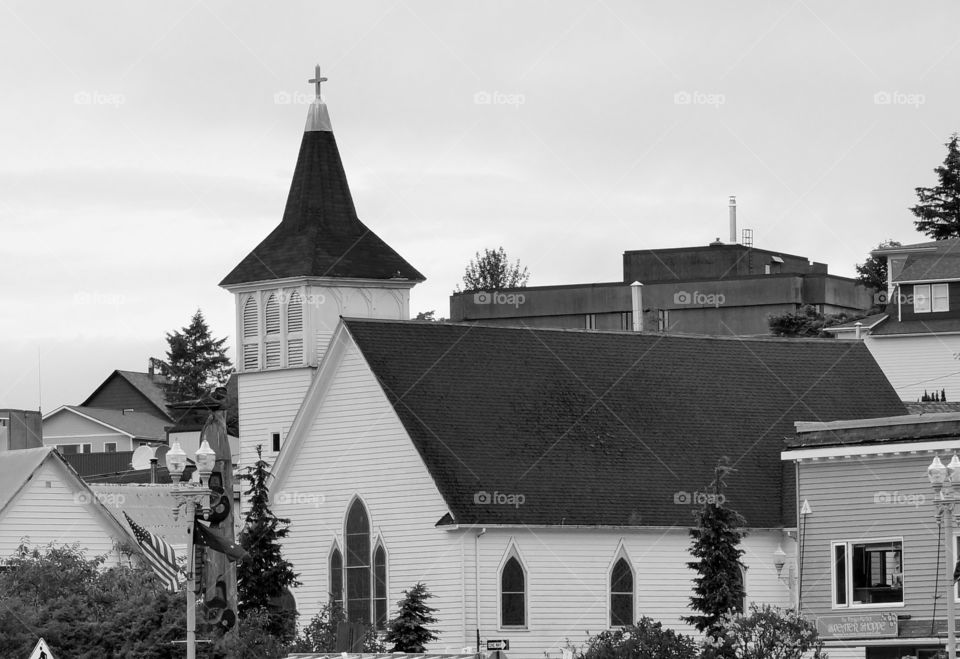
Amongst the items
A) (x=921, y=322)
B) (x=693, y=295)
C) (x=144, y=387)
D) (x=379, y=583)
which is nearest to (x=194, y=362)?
(x=144, y=387)

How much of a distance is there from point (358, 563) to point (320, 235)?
15.0 m

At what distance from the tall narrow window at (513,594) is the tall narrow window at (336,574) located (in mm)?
5177

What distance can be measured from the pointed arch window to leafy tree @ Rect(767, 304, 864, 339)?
4463 centimetres

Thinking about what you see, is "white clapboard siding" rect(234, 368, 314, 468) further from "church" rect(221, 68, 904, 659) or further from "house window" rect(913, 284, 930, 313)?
"house window" rect(913, 284, 930, 313)

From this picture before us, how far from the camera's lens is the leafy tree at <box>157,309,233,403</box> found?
153375mm

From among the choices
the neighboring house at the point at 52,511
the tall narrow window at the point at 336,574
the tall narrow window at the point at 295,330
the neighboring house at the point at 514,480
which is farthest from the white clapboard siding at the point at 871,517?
the tall narrow window at the point at 295,330

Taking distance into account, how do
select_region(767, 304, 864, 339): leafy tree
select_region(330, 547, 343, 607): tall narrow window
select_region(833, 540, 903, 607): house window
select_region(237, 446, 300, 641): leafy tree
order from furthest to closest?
select_region(767, 304, 864, 339): leafy tree → select_region(330, 547, 343, 607): tall narrow window → select_region(237, 446, 300, 641): leafy tree → select_region(833, 540, 903, 607): house window

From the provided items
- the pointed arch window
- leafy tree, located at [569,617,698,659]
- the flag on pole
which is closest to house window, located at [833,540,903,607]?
leafy tree, located at [569,617,698,659]

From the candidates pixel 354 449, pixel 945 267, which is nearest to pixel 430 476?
pixel 354 449

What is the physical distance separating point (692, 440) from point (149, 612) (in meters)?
25.3

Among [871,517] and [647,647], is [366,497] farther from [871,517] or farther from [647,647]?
[647,647]

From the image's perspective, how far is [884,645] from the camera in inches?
2085

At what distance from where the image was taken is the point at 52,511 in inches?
2249

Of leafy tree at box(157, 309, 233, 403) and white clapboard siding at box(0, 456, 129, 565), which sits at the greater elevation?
leafy tree at box(157, 309, 233, 403)
